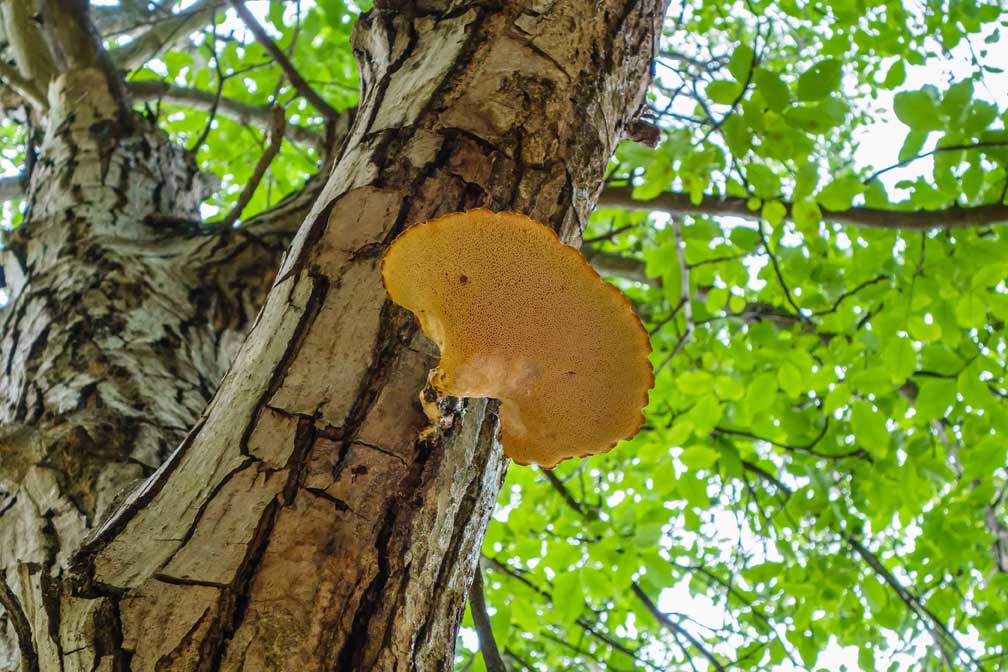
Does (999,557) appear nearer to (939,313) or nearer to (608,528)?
(939,313)

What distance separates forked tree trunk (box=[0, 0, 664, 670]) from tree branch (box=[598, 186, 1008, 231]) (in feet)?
5.28

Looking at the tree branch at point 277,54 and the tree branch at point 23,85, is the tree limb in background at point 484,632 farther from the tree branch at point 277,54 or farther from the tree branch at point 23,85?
the tree branch at point 23,85

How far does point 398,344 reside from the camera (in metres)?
1.12

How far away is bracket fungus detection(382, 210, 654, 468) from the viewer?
99 centimetres

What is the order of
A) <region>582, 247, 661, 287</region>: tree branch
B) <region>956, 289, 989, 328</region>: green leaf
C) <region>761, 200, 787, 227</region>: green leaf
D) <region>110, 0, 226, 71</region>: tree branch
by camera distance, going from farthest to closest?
<region>110, 0, 226, 71</region>: tree branch
<region>582, 247, 661, 287</region>: tree branch
<region>956, 289, 989, 328</region>: green leaf
<region>761, 200, 787, 227</region>: green leaf

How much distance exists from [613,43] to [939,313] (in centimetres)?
237

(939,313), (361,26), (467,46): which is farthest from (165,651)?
(939,313)

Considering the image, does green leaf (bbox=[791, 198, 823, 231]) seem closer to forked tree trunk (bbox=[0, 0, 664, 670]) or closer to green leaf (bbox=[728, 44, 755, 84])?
green leaf (bbox=[728, 44, 755, 84])

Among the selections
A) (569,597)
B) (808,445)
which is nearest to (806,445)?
(808,445)

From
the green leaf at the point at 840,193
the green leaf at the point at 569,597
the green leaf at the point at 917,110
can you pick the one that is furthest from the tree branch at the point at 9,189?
the green leaf at the point at 917,110

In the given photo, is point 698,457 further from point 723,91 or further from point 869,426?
point 723,91

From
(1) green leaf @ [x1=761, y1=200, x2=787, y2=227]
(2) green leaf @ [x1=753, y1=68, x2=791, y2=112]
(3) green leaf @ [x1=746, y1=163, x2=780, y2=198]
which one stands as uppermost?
(3) green leaf @ [x1=746, y1=163, x2=780, y2=198]

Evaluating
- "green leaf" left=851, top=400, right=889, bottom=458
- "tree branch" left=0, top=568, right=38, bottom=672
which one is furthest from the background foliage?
"tree branch" left=0, top=568, right=38, bottom=672

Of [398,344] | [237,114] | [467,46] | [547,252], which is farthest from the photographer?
[237,114]
